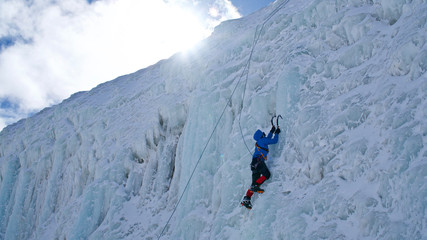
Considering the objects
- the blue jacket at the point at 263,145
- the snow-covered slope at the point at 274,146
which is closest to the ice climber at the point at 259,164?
the blue jacket at the point at 263,145

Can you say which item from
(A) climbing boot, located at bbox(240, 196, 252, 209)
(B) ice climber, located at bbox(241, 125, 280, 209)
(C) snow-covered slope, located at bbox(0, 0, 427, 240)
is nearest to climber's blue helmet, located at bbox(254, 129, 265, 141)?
(B) ice climber, located at bbox(241, 125, 280, 209)

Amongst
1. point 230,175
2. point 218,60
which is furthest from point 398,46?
point 218,60

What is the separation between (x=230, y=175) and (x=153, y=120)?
6.75 metres

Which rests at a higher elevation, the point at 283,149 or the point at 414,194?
the point at 283,149

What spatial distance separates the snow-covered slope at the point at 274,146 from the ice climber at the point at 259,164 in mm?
227

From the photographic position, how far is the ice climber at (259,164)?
8.38 meters

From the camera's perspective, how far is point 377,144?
6.77m

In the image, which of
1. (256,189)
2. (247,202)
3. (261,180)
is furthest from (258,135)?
(247,202)

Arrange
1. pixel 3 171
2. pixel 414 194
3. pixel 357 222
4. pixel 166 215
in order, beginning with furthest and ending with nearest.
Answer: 1. pixel 3 171
2. pixel 166 215
3. pixel 357 222
4. pixel 414 194

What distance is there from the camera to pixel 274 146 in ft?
29.8

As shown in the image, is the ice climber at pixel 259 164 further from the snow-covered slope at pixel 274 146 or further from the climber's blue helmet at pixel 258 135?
the snow-covered slope at pixel 274 146

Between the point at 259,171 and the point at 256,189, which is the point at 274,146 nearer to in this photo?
the point at 259,171

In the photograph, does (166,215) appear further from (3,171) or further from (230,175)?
(3,171)

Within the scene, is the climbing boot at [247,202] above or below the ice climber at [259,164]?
below
